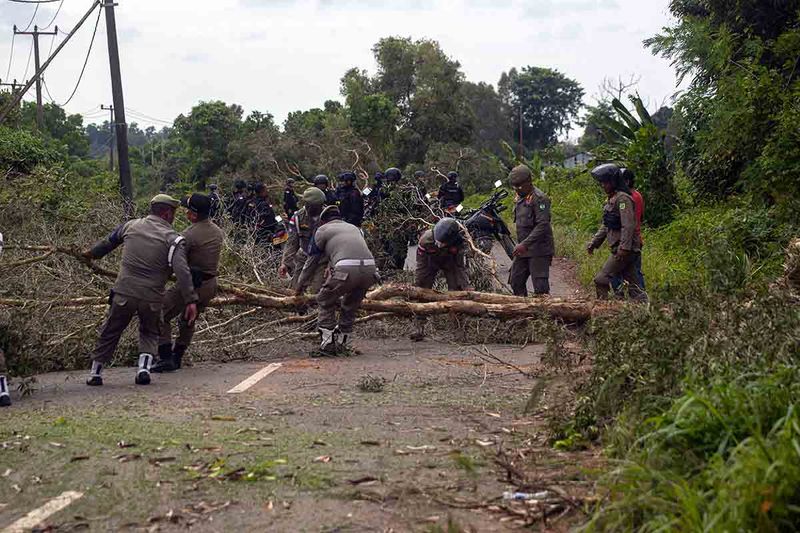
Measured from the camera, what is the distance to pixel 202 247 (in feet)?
33.6

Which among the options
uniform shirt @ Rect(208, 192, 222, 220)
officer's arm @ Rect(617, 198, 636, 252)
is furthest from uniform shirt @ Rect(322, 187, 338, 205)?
officer's arm @ Rect(617, 198, 636, 252)

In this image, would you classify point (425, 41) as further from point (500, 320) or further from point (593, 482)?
point (593, 482)

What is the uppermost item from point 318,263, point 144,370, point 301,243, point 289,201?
point 289,201

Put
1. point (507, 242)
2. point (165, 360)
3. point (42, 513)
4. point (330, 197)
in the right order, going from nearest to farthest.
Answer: point (42, 513) → point (165, 360) → point (330, 197) → point (507, 242)

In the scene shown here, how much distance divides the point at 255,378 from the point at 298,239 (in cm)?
485

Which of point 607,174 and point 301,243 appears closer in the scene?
point 607,174

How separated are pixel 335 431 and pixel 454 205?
1007cm

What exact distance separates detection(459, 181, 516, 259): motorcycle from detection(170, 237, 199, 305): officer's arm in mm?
5677

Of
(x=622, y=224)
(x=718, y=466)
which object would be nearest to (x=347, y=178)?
(x=622, y=224)

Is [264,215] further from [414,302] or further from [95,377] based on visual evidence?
[95,377]

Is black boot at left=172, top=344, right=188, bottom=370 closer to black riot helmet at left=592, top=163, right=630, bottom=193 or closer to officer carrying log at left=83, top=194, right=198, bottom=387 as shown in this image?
officer carrying log at left=83, top=194, right=198, bottom=387

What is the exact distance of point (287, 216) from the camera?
18203mm

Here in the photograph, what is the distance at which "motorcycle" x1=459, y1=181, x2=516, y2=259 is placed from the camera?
14672 mm

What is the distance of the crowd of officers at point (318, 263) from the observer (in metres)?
9.20
